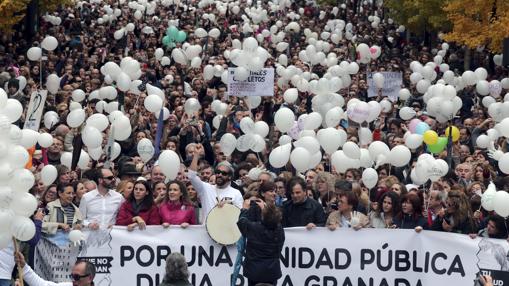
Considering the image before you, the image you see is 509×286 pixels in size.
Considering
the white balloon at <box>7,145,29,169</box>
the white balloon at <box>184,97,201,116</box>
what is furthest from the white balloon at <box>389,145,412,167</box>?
the white balloon at <box>7,145,29,169</box>

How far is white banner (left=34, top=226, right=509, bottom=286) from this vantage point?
1332 centimetres

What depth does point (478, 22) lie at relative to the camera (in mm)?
31812

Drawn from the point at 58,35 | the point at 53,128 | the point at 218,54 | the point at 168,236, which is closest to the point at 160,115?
the point at 53,128

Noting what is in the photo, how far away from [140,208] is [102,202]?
0.40 m

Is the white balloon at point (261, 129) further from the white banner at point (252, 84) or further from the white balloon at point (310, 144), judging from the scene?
the white banner at point (252, 84)

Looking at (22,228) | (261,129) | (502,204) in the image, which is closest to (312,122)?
(261,129)

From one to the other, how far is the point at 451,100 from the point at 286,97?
9.06ft

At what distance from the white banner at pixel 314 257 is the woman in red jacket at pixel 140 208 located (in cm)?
16

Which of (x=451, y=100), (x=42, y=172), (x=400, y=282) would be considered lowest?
(x=400, y=282)

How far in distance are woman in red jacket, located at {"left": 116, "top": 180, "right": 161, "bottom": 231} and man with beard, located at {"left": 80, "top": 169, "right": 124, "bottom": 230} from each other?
123 millimetres

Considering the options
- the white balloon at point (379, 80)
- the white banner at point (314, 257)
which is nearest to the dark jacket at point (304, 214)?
the white banner at point (314, 257)

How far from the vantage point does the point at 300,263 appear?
13.5 m

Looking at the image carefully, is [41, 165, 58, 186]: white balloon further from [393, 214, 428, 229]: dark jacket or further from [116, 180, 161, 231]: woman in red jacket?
[393, 214, 428, 229]: dark jacket

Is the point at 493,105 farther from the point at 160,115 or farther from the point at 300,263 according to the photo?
the point at 300,263
